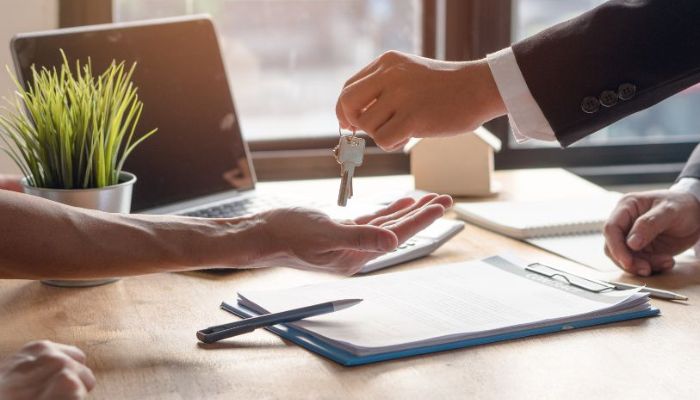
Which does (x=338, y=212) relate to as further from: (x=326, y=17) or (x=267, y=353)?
(x=326, y=17)

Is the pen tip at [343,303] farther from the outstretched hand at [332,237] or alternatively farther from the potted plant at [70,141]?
the potted plant at [70,141]

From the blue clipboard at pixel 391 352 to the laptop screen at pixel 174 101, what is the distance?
54 centimetres

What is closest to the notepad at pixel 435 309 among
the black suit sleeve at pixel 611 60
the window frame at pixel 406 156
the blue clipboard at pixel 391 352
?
the blue clipboard at pixel 391 352

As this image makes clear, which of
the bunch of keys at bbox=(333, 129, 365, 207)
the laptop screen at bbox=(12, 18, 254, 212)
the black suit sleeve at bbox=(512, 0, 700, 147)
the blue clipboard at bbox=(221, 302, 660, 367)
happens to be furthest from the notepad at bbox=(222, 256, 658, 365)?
the laptop screen at bbox=(12, 18, 254, 212)

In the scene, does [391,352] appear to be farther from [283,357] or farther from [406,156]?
[406,156]

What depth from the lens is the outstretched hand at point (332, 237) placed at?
1.26 meters

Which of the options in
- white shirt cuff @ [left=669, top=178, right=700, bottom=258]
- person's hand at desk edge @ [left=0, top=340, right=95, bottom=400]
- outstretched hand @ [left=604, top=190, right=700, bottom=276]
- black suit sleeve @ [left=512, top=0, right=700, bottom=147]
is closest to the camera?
→ person's hand at desk edge @ [left=0, top=340, right=95, bottom=400]

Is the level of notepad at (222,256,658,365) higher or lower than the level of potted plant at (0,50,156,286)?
lower

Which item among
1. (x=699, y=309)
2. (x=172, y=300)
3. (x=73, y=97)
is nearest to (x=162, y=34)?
(x=73, y=97)

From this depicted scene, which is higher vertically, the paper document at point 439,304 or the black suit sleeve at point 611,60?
the black suit sleeve at point 611,60

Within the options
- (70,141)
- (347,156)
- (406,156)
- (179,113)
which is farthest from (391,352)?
(406,156)

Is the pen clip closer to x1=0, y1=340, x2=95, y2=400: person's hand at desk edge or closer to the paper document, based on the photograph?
the paper document

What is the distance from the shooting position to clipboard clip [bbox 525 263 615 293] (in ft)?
4.39

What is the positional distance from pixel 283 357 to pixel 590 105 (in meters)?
0.54
